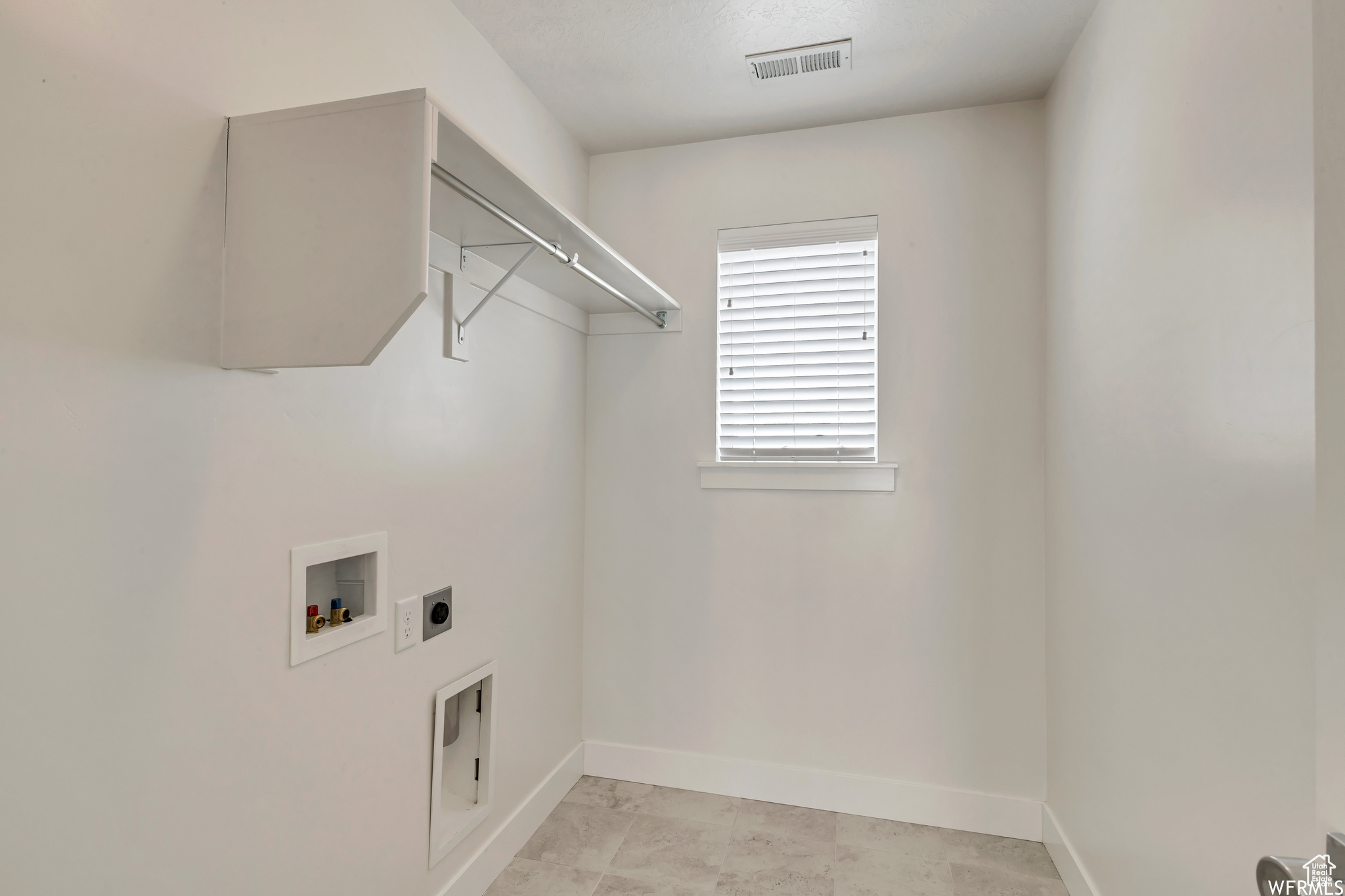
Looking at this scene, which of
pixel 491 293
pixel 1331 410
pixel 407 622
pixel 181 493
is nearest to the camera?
pixel 1331 410

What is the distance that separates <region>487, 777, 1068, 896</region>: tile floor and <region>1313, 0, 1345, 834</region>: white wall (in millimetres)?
1649

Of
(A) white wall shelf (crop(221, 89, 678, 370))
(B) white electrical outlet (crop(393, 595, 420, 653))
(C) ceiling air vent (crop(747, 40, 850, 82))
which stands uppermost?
(C) ceiling air vent (crop(747, 40, 850, 82))

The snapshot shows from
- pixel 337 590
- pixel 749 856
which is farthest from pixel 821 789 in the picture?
pixel 337 590

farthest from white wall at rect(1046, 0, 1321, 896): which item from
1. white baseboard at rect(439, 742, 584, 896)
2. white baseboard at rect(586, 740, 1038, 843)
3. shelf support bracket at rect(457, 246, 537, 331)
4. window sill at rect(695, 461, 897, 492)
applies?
white baseboard at rect(439, 742, 584, 896)

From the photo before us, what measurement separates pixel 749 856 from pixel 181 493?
187cm

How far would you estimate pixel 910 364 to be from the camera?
2297 mm

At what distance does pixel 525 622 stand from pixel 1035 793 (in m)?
1.78

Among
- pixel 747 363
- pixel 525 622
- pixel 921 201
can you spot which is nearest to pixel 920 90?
pixel 921 201

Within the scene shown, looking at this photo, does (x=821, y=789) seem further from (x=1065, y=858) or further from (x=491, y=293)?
(x=491, y=293)

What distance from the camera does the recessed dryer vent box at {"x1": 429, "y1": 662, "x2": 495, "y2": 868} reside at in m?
1.83

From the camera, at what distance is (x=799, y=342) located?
2416 millimetres

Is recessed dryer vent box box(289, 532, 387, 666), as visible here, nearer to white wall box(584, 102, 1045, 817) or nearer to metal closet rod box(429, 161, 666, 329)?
metal closet rod box(429, 161, 666, 329)

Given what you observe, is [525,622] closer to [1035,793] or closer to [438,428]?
[438,428]

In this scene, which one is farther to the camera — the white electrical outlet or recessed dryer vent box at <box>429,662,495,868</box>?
recessed dryer vent box at <box>429,662,495,868</box>
